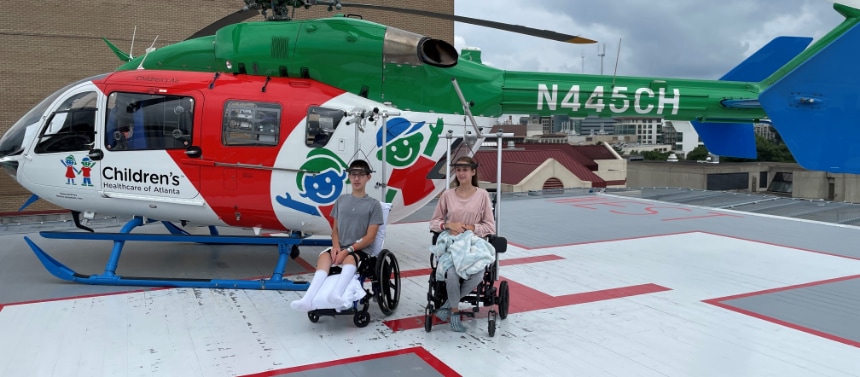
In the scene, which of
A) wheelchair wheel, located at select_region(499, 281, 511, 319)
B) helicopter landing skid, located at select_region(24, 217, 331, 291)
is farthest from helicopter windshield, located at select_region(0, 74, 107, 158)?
wheelchair wheel, located at select_region(499, 281, 511, 319)

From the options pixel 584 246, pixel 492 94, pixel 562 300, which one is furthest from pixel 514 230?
pixel 562 300

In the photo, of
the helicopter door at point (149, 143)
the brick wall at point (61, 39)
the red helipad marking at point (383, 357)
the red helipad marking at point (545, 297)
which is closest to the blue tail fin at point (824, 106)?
the red helipad marking at point (545, 297)

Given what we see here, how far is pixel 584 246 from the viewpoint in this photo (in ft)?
31.3

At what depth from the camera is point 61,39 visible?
19.4m

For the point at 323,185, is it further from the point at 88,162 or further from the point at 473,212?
the point at 88,162

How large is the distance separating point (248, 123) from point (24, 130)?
9.73ft

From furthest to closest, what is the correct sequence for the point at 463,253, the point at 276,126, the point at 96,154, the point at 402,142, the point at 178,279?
the point at 402,142
the point at 96,154
the point at 276,126
the point at 178,279
the point at 463,253

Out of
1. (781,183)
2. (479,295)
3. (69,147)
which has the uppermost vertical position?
(69,147)

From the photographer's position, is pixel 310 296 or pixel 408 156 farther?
pixel 408 156

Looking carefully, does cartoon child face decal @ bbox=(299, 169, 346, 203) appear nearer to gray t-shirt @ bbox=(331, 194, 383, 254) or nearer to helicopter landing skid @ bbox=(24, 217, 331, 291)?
helicopter landing skid @ bbox=(24, 217, 331, 291)

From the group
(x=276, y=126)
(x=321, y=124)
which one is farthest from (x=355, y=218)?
(x=276, y=126)

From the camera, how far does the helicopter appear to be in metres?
7.14

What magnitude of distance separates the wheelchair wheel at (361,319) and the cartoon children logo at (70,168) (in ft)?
14.1

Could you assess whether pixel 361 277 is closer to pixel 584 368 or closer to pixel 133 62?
pixel 584 368
